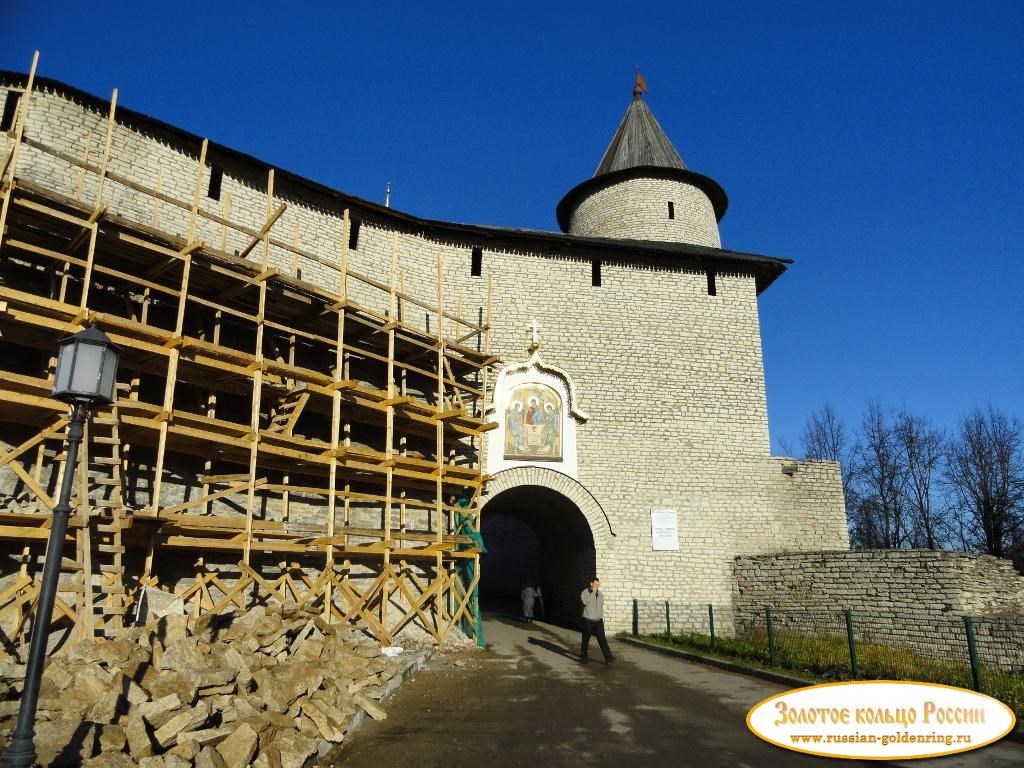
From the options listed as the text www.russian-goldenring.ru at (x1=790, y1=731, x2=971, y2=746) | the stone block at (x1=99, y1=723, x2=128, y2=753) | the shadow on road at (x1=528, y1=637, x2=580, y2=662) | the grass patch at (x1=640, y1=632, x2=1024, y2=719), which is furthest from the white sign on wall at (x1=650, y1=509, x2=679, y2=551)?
the stone block at (x1=99, y1=723, x2=128, y2=753)

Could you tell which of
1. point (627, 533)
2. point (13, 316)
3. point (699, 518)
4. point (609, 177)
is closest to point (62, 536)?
point (13, 316)

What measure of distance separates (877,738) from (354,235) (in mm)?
12538

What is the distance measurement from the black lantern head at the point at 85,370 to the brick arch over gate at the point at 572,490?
10.3 m

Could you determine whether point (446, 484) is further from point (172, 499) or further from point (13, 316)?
point (13, 316)

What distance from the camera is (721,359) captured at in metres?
16.6

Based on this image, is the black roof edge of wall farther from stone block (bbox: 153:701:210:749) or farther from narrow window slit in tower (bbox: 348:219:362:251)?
stone block (bbox: 153:701:210:749)

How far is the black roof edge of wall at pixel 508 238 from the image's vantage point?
13125 millimetres

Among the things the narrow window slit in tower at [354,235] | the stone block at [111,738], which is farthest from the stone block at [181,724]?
the narrow window slit in tower at [354,235]

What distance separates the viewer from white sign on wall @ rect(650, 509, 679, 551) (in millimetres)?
14987

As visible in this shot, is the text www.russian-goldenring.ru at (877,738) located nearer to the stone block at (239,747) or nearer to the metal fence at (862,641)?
the metal fence at (862,641)

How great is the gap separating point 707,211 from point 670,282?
18.9ft

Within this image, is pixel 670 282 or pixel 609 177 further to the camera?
pixel 609 177

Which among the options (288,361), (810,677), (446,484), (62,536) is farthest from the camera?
(446,484)

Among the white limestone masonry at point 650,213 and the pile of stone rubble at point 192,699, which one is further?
the white limestone masonry at point 650,213
